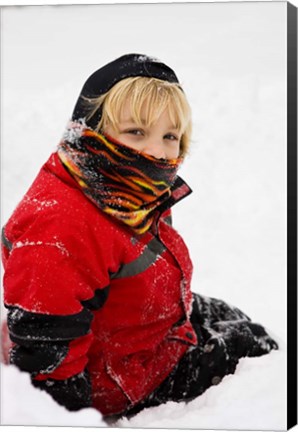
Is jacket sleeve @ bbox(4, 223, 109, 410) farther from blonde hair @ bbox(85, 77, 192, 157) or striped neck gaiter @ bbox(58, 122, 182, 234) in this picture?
blonde hair @ bbox(85, 77, 192, 157)

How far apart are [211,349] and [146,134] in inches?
21.9

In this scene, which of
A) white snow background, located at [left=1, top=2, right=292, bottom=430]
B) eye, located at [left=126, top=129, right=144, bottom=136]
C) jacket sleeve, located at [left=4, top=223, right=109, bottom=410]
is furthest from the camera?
white snow background, located at [left=1, top=2, right=292, bottom=430]

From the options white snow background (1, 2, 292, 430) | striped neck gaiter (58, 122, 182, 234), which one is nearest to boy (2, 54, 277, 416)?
striped neck gaiter (58, 122, 182, 234)

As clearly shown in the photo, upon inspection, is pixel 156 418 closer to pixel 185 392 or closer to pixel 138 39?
pixel 185 392

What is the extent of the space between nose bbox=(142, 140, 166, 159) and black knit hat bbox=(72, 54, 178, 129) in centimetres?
11

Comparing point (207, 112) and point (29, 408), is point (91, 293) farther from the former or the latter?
point (207, 112)

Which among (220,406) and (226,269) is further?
(226,269)

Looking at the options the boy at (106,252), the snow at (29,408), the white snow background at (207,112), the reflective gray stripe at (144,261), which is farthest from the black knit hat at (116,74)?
the snow at (29,408)

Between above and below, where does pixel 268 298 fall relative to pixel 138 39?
below

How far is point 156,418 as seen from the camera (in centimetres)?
168

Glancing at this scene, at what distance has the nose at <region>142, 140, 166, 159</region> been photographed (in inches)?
60.3

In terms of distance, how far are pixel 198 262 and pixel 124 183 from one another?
41 centimetres

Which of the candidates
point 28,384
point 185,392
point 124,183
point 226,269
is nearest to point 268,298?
point 226,269

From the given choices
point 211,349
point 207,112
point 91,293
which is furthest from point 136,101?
point 211,349
